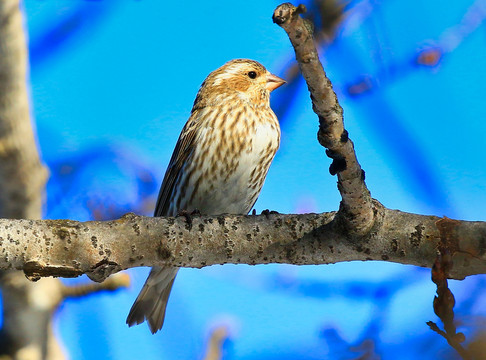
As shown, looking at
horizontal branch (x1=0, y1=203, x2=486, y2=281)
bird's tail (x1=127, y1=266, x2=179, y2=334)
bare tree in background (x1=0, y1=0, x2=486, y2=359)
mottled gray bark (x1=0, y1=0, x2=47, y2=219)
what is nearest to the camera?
bare tree in background (x1=0, y1=0, x2=486, y2=359)

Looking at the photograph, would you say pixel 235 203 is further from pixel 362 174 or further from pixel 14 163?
pixel 362 174

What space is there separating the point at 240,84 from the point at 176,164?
1273mm

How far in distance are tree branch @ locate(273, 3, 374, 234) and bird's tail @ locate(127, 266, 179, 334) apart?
9.33 ft

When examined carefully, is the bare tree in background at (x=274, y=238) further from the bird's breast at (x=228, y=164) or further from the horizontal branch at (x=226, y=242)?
the bird's breast at (x=228, y=164)

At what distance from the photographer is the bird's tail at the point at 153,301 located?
6.29 m

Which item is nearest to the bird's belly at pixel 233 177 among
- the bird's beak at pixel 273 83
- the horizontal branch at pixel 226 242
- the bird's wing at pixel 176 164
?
the bird's wing at pixel 176 164

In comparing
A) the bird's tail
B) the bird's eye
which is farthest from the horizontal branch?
the bird's eye

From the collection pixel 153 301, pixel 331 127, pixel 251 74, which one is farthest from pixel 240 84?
pixel 331 127

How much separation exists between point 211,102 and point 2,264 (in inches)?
136

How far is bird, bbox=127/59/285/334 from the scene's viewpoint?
6.05 metres

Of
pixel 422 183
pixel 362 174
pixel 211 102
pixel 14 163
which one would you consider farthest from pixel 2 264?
pixel 211 102

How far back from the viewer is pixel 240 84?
7.07m

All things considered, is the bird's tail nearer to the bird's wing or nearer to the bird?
the bird

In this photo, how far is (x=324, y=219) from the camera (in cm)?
418
